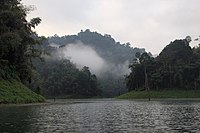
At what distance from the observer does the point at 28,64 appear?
96500 millimetres

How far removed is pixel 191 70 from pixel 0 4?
10554 cm

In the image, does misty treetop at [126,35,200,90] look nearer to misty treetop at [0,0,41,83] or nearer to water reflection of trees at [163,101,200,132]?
misty treetop at [0,0,41,83]

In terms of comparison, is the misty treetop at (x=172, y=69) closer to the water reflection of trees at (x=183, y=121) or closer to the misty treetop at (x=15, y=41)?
the misty treetop at (x=15, y=41)

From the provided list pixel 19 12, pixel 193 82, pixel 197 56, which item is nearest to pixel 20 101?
pixel 19 12

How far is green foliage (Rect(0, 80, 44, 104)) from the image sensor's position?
69.3 meters

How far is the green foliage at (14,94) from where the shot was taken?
6934 centimetres

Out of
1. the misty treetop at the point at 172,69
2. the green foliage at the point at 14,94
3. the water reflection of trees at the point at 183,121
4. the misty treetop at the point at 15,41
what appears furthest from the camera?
the misty treetop at the point at 172,69

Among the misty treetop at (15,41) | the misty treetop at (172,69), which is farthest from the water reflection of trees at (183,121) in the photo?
the misty treetop at (172,69)

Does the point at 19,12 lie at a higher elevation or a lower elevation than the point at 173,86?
higher

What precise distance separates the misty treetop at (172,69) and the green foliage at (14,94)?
90305 millimetres

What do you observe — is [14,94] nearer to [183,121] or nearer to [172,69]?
[183,121]

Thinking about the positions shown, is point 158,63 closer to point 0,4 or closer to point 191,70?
point 191,70

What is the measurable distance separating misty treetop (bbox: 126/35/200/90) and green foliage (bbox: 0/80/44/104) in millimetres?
90305

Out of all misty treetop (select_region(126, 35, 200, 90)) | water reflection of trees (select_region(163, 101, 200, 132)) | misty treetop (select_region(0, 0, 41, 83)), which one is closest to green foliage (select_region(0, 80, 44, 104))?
misty treetop (select_region(0, 0, 41, 83))
